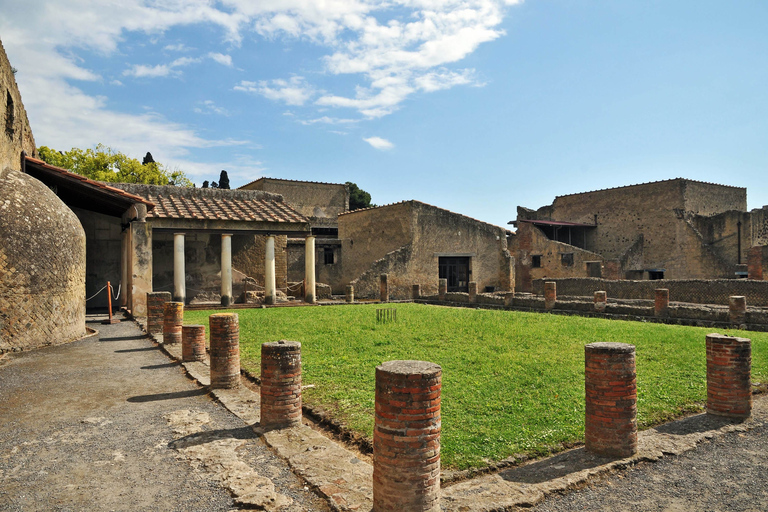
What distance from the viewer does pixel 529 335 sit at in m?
9.58

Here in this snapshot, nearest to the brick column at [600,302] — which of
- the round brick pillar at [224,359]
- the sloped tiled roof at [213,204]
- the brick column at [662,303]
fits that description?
the brick column at [662,303]

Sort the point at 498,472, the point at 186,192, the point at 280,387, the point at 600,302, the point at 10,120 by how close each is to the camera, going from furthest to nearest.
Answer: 1. the point at 186,192
2. the point at 600,302
3. the point at 10,120
4. the point at 280,387
5. the point at 498,472

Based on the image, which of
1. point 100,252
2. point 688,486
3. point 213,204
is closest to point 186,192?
point 213,204

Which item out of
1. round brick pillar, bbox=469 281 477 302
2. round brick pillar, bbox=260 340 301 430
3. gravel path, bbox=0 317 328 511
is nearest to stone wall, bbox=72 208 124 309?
gravel path, bbox=0 317 328 511

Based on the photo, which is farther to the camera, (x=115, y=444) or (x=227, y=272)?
(x=227, y=272)

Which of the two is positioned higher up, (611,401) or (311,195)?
(311,195)

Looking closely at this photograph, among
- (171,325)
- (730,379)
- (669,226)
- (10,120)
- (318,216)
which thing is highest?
(318,216)

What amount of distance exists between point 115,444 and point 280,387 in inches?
54.0

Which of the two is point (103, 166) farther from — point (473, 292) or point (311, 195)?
point (473, 292)

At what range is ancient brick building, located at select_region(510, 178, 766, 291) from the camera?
80.8 ft

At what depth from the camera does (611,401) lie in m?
3.82

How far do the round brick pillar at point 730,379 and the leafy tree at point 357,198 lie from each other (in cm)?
4595

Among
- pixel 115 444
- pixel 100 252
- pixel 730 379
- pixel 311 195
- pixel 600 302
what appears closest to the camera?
pixel 115 444

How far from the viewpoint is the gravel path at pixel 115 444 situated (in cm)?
310
